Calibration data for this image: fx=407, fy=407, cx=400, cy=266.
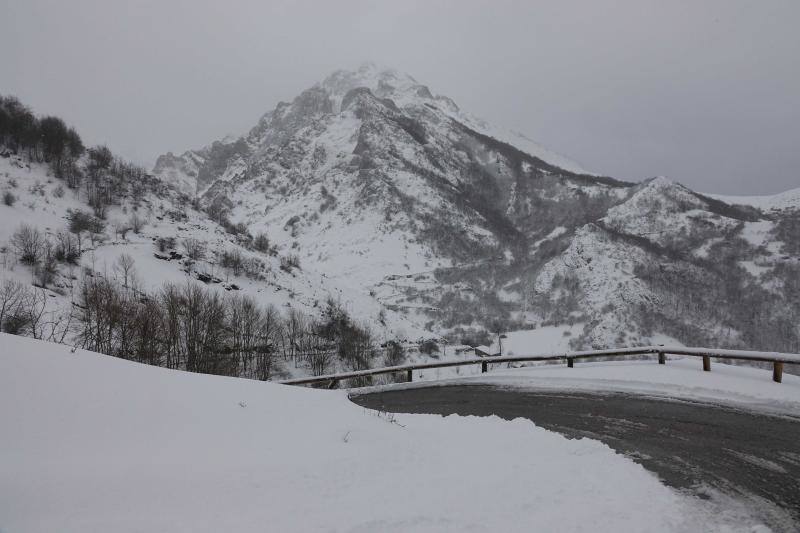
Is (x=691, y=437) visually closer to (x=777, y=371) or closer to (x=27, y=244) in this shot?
(x=777, y=371)

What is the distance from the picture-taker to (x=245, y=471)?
15.8 ft

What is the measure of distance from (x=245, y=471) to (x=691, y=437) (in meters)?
8.14

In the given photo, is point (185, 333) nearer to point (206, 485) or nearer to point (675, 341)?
point (206, 485)

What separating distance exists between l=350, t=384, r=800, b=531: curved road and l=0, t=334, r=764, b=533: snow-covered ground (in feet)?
2.27

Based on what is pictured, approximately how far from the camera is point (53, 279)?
47.3 metres

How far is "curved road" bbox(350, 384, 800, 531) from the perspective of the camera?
558 centimetres

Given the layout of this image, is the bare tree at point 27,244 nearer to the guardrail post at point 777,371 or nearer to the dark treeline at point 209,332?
the dark treeline at point 209,332

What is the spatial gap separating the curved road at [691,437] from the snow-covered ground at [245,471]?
2.27 ft

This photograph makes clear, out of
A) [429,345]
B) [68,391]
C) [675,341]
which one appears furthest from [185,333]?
[675,341]

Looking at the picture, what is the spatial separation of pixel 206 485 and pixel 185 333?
5244cm

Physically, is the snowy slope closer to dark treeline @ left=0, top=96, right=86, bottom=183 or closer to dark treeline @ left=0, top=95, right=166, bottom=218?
dark treeline @ left=0, top=95, right=166, bottom=218

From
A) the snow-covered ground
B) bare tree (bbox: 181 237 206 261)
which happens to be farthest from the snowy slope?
the snow-covered ground

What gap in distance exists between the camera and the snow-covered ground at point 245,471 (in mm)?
3711

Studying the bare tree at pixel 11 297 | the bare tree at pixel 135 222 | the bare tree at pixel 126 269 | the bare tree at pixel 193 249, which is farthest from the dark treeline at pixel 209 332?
the bare tree at pixel 135 222
